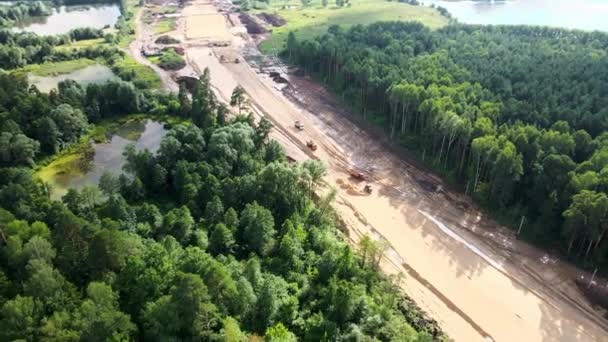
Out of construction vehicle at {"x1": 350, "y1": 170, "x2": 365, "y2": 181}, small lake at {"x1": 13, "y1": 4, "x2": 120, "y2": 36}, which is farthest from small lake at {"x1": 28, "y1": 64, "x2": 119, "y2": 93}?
construction vehicle at {"x1": 350, "y1": 170, "x2": 365, "y2": 181}

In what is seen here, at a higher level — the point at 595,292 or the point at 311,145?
the point at 311,145

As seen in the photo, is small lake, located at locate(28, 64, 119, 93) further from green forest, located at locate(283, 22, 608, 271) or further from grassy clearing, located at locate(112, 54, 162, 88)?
green forest, located at locate(283, 22, 608, 271)

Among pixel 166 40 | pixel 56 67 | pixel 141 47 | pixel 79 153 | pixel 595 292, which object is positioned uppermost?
pixel 166 40

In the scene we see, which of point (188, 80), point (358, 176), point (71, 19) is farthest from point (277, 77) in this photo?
point (71, 19)

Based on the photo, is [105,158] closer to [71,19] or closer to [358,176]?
[358,176]

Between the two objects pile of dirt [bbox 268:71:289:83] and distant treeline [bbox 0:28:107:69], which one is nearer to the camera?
pile of dirt [bbox 268:71:289:83]

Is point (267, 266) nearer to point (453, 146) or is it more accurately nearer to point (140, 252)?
point (140, 252)
